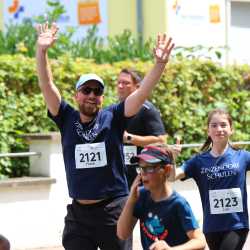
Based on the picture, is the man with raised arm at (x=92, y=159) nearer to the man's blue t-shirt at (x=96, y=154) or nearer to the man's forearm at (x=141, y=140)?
the man's blue t-shirt at (x=96, y=154)

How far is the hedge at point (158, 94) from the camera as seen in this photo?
34.5 feet

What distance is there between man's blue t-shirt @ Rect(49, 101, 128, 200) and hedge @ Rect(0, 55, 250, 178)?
3.68 metres

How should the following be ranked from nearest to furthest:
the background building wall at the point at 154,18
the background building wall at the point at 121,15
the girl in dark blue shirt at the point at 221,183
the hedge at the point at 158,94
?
1. the girl in dark blue shirt at the point at 221,183
2. the hedge at the point at 158,94
3. the background building wall at the point at 154,18
4. the background building wall at the point at 121,15

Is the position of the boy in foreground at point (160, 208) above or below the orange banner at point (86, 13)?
below

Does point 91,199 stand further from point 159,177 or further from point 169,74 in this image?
point 169,74

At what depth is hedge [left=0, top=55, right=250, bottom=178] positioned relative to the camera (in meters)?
10.5

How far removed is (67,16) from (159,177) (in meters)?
10.4

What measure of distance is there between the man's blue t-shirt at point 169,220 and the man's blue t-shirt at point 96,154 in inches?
35.3

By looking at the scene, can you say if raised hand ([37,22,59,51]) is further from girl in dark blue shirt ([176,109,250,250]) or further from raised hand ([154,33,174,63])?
girl in dark blue shirt ([176,109,250,250])

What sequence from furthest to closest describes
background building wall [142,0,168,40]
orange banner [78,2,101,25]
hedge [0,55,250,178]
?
background building wall [142,0,168,40], orange banner [78,2,101,25], hedge [0,55,250,178]

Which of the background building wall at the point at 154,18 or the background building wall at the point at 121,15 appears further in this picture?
the background building wall at the point at 121,15

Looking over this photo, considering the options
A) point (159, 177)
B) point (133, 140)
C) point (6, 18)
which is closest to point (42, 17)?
point (6, 18)

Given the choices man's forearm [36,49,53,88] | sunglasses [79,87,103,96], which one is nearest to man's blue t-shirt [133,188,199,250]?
sunglasses [79,87,103,96]

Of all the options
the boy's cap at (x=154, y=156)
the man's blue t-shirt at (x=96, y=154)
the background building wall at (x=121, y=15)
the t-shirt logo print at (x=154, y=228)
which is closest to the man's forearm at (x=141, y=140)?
the man's blue t-shirt at (x=96, y=154)
